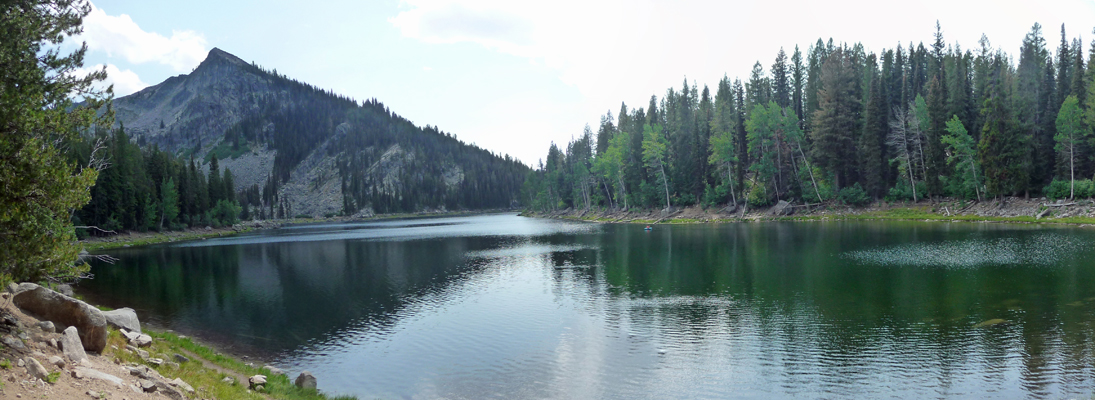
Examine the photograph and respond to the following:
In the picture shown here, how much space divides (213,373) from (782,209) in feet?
301

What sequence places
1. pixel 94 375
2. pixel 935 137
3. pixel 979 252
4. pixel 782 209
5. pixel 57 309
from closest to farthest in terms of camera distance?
pixel 94 375 < pixel 57 309 < pixel 979 252 < pixel 935 137 < pixel 782 209

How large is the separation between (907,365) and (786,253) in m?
30.9

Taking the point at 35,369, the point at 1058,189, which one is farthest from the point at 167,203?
the point at 1058,189

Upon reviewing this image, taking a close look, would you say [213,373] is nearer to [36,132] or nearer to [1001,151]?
[36,132]

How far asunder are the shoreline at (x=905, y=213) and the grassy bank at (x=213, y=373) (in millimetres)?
72490

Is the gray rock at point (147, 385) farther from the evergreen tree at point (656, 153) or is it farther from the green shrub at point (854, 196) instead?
the evergreen tree at point (656, 153)

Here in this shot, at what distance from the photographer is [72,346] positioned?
41.1ft

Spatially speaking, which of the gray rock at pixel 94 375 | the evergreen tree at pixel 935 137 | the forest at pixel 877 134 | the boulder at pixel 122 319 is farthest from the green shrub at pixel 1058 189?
the boulder at pixel 122 319

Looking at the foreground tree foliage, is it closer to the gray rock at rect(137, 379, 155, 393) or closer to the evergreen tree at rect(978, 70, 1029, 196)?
the gray rock at rect(137, 379, 155, 393)

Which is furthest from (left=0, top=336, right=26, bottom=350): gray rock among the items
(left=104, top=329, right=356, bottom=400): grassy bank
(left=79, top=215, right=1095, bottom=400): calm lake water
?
(left=79, top=215, right=1095, bottom=400): calm lake water

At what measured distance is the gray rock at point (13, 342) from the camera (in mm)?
11273

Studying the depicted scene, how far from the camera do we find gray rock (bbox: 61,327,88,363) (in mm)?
12234

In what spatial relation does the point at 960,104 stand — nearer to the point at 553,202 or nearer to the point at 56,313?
the point at 56,313

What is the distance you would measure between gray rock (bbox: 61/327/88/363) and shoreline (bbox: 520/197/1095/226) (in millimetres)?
76859
